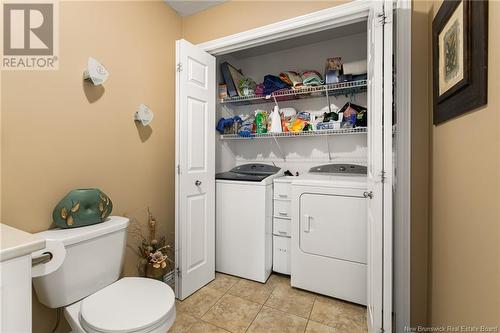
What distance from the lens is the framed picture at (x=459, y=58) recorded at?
816mm

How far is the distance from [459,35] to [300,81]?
4.95ft

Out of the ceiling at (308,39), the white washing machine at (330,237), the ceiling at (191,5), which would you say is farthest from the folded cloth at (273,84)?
the white washing machine at (330,237)

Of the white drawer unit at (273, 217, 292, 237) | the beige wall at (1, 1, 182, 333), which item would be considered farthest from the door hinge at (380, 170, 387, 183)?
the beige wall at (1, 1, 182, 333)

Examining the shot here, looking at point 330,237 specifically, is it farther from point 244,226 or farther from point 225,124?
point 225,124

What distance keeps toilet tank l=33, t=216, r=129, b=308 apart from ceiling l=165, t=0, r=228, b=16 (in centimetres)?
191

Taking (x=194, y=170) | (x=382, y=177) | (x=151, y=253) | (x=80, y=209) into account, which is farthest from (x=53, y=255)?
(x=382, y=177)

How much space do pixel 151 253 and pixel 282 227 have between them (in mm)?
1128

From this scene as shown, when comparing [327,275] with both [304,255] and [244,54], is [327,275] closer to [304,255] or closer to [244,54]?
[304,255]

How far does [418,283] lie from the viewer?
1423 millimetres

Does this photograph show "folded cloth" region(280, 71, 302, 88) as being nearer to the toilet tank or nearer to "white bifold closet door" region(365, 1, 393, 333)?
"white bifold closet door" region(365, 1, 393, 333)

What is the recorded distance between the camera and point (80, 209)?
1.38 meters

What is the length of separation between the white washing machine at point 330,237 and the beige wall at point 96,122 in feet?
3.89

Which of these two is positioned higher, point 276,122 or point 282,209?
point 276,122

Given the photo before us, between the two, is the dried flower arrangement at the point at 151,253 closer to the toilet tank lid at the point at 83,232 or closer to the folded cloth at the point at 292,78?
the toilet tank lid at the point at 83,232
